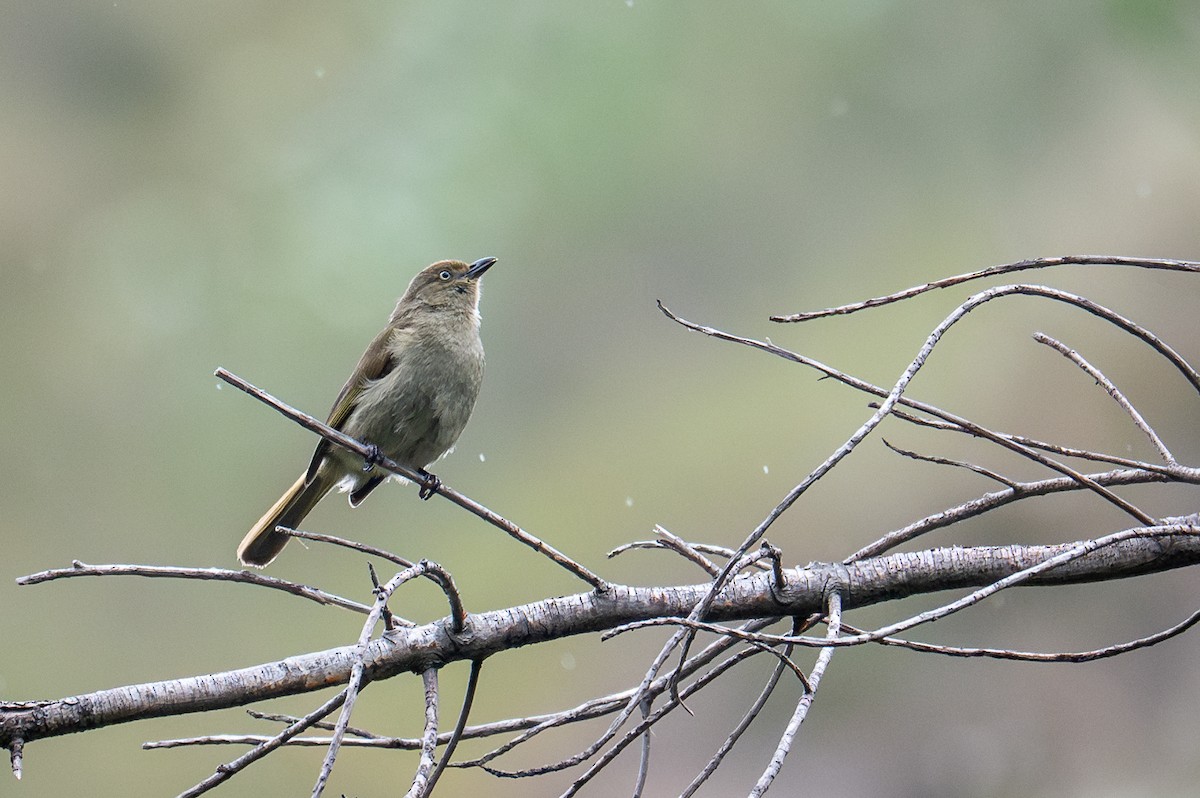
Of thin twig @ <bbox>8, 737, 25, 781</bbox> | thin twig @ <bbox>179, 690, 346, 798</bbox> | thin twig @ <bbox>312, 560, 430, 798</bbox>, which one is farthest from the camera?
thin twig @ <bbox>8, 737, 25, 781</bbox>

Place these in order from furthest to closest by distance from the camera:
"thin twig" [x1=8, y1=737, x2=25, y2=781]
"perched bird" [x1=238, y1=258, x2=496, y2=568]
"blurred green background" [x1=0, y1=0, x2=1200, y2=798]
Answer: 1. "blurred green background" [x1=0, y1=0, x2=1200, y2=798]
2. "perched bird" [x1=238, y1=258, x2=496, y2=568]
3. "thin twig" [x1=8, y1=737, x2=25, y2=781]

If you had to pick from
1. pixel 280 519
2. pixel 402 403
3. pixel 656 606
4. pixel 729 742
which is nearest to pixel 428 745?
pixel 729 742

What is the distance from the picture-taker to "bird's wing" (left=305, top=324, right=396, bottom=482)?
15.2ft

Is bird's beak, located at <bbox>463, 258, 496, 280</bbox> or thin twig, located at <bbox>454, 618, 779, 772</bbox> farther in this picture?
bird's beak, located at <bbox>463, 258, 496, 280</bbox>

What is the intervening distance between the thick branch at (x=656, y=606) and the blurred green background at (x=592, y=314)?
6.37 meters

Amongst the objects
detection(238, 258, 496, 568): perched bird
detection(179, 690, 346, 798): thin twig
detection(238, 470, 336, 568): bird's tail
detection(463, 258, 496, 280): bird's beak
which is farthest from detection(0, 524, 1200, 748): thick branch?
detection(463, 258, 496, 280): bird's beak

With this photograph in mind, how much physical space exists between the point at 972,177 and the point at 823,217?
81.8 inches

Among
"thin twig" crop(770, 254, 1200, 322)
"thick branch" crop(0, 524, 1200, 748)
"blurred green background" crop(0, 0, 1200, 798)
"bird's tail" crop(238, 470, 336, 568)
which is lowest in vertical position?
"thick branch" crop(0, 524, 1200, 748)

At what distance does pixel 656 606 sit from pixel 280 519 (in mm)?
A: 3056

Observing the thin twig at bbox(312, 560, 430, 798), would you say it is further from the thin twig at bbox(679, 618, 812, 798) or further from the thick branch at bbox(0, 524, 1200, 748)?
the thin twig at bbox(679, 618, 812, 798)

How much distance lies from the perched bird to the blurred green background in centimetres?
506

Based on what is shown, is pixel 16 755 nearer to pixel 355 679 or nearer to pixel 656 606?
pixel 355 679

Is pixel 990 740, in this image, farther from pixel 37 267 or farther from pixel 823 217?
pixel 37 267

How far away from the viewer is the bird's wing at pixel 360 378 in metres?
4.64
